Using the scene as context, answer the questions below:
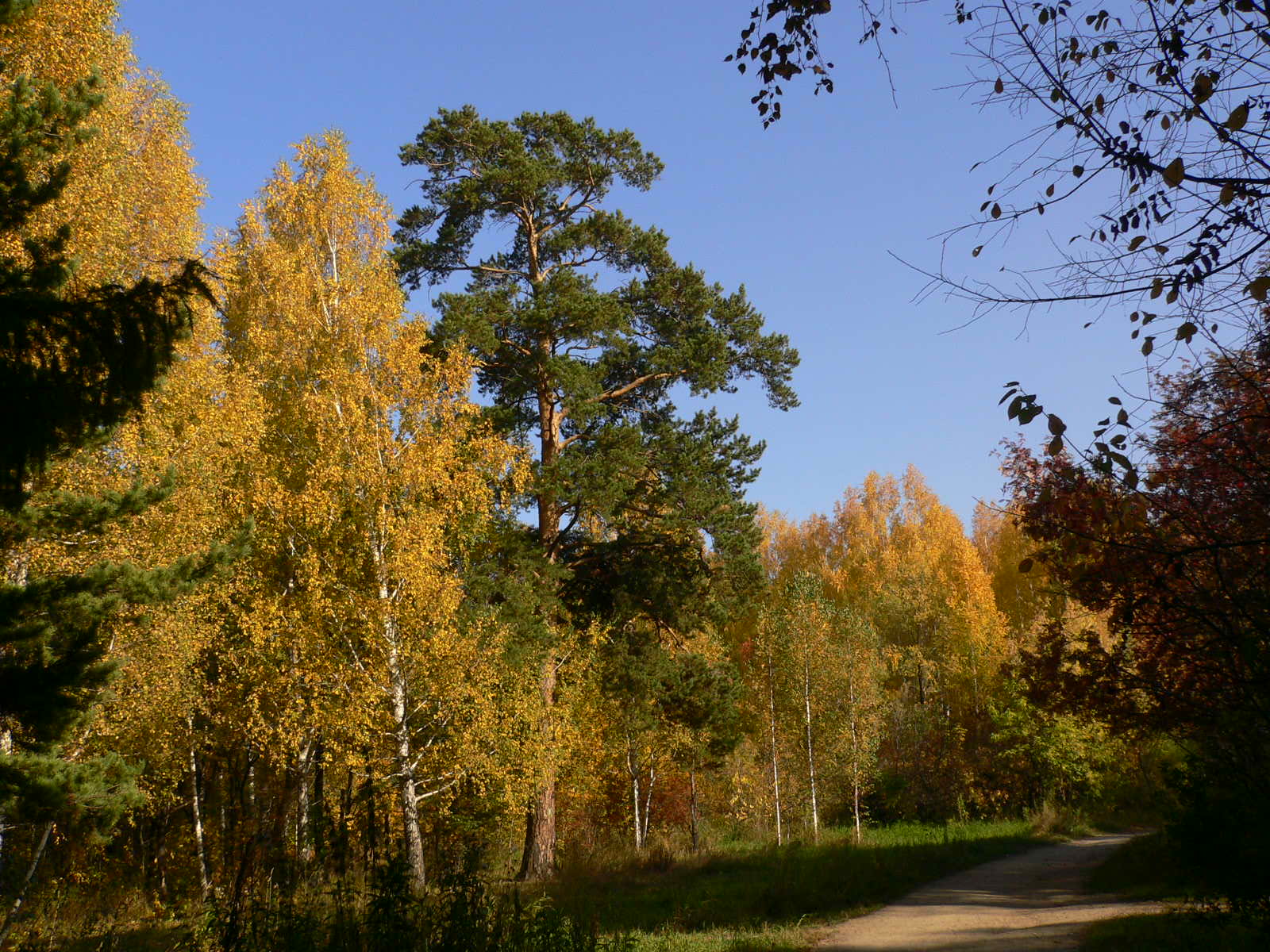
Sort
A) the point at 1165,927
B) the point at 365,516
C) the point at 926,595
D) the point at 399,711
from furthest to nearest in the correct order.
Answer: the point at 926,595, the point at 365,516, the point at 399,711, the point at 1165,927

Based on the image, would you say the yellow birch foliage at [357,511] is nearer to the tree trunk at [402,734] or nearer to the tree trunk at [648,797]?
the tree trunk at [402,734]

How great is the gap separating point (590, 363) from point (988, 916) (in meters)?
12.3

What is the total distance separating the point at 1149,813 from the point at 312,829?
25.6 meters

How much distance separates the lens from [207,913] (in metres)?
5.73

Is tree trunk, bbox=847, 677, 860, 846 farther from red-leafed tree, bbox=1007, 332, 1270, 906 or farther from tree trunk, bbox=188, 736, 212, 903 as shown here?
red-leafed tree, bbox=1007, 332, 1270, 906

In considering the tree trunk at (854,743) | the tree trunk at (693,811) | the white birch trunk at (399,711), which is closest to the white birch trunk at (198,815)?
the white birch trunk at (399,711)

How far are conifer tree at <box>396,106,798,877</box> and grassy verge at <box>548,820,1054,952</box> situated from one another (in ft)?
9.64

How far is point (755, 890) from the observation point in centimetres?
1317

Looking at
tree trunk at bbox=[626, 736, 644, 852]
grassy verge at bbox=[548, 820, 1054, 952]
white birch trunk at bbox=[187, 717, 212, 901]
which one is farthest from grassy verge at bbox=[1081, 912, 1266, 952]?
tree trunk at bbox=[626, 736, 644, 852]

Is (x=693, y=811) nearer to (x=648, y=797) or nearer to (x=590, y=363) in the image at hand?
(x=648, y=797)

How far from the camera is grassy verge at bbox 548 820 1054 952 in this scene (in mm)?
9695

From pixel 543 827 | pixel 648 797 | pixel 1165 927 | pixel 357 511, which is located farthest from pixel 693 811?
pixel 1165 927

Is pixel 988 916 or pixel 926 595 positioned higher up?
pixel 926 595

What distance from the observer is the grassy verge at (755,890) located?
9695 millimetres
